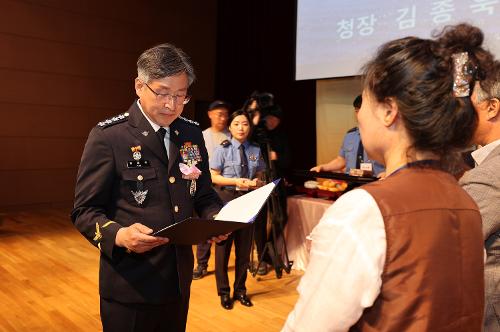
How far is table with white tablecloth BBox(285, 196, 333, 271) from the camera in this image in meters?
4.00

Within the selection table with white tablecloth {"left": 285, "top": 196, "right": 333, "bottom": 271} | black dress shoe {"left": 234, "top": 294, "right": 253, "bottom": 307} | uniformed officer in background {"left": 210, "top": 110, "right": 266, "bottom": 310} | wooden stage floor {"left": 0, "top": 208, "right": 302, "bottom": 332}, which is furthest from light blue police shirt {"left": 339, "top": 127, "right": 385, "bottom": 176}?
black dress shoe {"left": 234, "top": 294, "right": 253, "bottom": 307}

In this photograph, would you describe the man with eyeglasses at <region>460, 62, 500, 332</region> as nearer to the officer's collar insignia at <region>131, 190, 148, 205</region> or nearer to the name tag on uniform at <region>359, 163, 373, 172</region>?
the officer's collar insignia at <region>131, 190, 148, 205</region>

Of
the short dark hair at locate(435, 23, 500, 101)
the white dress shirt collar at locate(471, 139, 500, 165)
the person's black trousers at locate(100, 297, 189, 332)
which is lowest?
the person's black trousers at locate(100, 297, 189, 332)

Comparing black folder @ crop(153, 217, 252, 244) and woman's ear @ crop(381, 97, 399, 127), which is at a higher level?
woman's ear @ crop(381, 97, 399, 127)

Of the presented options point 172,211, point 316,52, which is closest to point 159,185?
point 172,211

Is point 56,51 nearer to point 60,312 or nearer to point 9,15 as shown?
point 9,15

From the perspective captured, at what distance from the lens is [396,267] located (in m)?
0.72

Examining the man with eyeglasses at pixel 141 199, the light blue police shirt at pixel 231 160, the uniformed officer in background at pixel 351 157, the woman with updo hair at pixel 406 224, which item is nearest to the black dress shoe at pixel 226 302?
the light blue police shirt at pixel 231 160

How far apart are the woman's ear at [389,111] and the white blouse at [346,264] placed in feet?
0.47

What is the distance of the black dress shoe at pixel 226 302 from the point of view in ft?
10.8

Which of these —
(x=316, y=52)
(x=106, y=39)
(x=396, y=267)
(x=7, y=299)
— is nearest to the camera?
(x=396, y=267)

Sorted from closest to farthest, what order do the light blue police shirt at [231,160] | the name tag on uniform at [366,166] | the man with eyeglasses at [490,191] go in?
1. the man with eyeglasses at [490,191]
2. the light blue police shirt at [231,160]
3. the name tag on uniform at [366,166]

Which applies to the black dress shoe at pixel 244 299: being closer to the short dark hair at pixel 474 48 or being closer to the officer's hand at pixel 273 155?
the officer's hand at pixel 273 155

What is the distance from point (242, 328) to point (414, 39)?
2.54 meters
